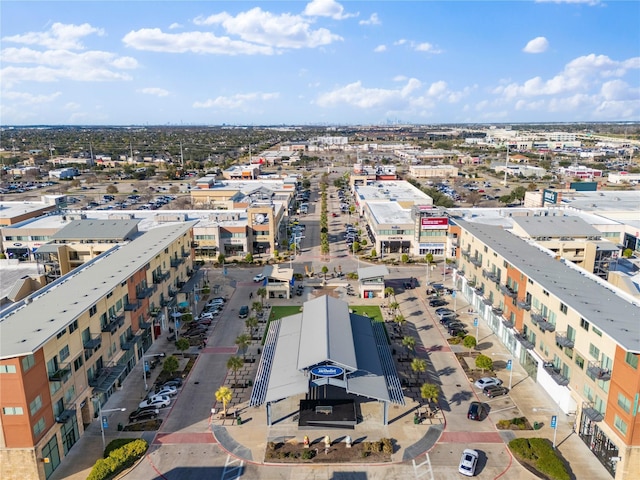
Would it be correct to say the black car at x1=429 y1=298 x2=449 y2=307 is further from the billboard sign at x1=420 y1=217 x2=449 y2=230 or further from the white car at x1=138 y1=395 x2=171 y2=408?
the white car at x1=138 y1=395 x2=171 y2=408

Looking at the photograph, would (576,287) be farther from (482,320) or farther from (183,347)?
(183,347)

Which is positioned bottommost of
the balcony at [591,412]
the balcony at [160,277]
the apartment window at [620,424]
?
the balcony at [591,412]

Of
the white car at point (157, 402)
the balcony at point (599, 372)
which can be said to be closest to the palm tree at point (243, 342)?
the white car at point (157, 402)

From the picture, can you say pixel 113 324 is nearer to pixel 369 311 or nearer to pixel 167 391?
pixel 167 391

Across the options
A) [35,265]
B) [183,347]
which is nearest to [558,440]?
[183,347]

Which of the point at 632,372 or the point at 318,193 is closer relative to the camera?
the point at 632,372

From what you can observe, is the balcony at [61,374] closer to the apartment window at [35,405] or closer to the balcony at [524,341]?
the apartment window at [35,405]
